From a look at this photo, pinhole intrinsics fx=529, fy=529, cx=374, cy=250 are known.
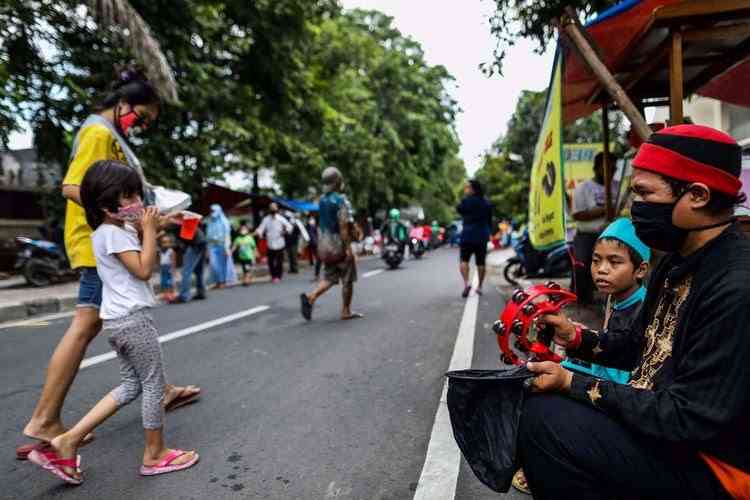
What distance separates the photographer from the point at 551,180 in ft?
11.3

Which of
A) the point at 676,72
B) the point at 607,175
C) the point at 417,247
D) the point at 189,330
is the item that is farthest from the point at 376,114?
the point at 676,72

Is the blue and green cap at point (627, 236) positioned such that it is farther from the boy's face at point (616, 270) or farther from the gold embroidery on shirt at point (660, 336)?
the gold embroidery on shirt at point (660, 336)

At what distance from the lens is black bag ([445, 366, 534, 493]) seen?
1553mm

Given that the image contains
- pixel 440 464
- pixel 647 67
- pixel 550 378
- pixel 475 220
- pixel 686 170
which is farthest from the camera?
pixel 475 220

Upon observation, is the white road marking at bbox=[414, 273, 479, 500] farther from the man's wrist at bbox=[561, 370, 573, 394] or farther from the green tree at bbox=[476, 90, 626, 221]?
the green tree at bbox=[476, 90, 626, 221]

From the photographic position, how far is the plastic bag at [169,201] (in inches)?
114

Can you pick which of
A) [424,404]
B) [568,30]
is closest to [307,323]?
[424,404]

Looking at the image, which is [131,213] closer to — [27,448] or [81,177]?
[81,177]

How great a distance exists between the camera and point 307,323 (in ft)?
21.0

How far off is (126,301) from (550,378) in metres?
1.98

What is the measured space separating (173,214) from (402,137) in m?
27.6

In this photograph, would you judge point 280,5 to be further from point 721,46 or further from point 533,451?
point 533,451

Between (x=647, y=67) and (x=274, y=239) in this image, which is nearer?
(x=647, y=67)

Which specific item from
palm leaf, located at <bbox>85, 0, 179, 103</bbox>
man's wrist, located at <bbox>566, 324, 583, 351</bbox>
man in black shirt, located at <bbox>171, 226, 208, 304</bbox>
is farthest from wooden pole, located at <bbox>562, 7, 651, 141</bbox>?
man in black shirt, located at <bbox>171, 226, 208, 304</bbox>
